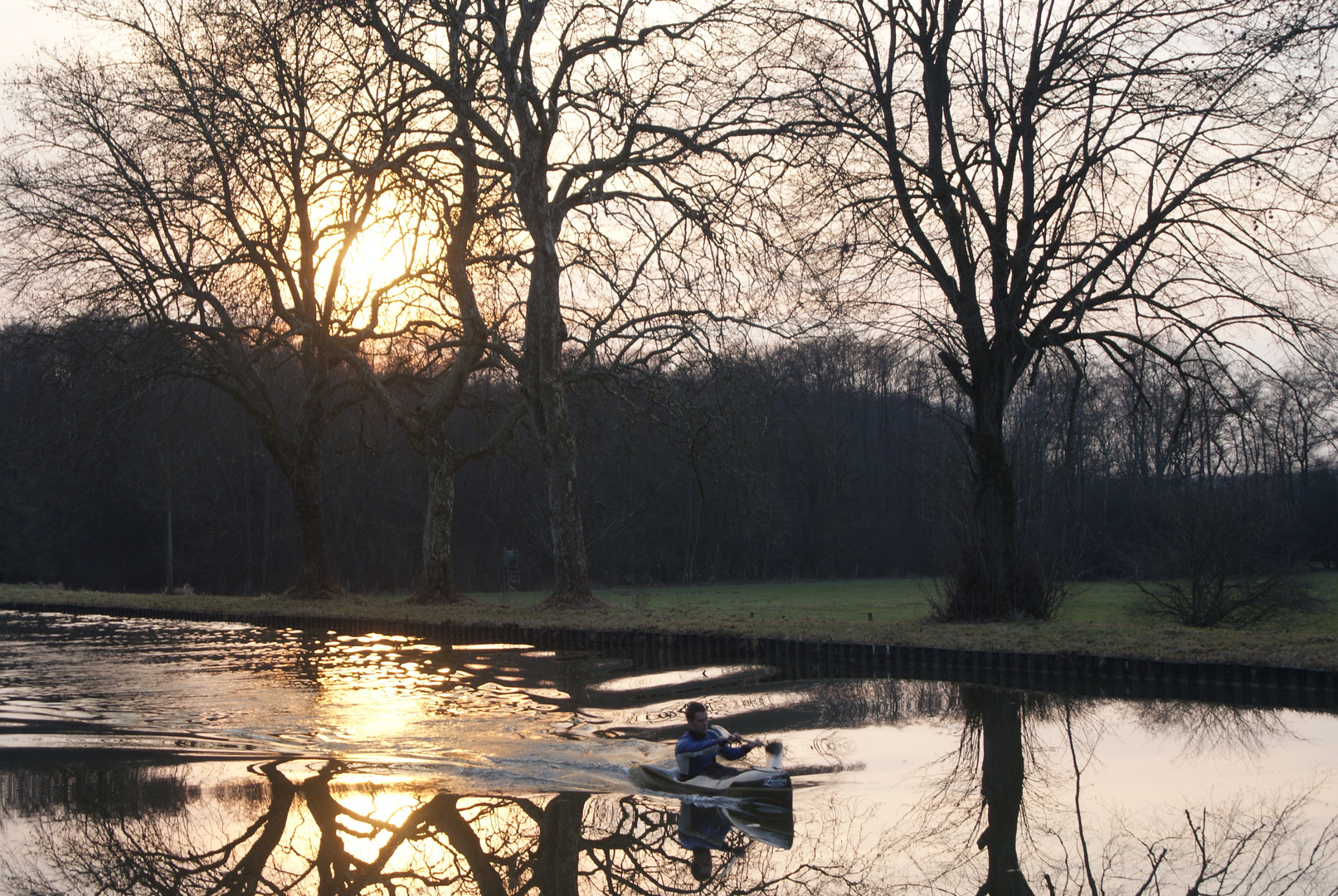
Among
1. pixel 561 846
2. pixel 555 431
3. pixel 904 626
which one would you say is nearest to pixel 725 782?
pixel 561 846

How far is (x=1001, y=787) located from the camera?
27.9ft

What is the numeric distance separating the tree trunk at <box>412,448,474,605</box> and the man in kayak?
15.6 m

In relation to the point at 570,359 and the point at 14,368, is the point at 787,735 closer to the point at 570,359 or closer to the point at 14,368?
the point at 570,359

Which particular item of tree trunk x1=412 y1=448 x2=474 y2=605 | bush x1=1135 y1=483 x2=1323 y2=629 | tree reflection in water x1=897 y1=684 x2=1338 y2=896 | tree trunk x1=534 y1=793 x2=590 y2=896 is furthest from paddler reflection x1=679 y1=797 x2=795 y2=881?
tree trunk x1=412 y1=448 x2=474 y2=605

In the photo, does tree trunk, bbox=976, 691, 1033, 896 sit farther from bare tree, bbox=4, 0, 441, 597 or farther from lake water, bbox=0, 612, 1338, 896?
bare tree, bbox=4, 0, 441, 597

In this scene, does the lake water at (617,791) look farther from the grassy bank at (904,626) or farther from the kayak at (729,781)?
the grassy bank at (904,626)

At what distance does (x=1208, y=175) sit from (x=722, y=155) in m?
7.81

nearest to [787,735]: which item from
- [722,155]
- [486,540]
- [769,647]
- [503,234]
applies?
[769,647]

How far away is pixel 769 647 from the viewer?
1545 cm

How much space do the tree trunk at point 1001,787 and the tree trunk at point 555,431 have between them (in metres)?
9.58

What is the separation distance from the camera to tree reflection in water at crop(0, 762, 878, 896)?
20.6ft

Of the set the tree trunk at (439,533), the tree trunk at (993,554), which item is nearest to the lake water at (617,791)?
the tree trunk at (993,554)

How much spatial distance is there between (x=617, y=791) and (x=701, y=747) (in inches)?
29.5

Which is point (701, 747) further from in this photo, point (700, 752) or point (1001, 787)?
point (1001, 787)
